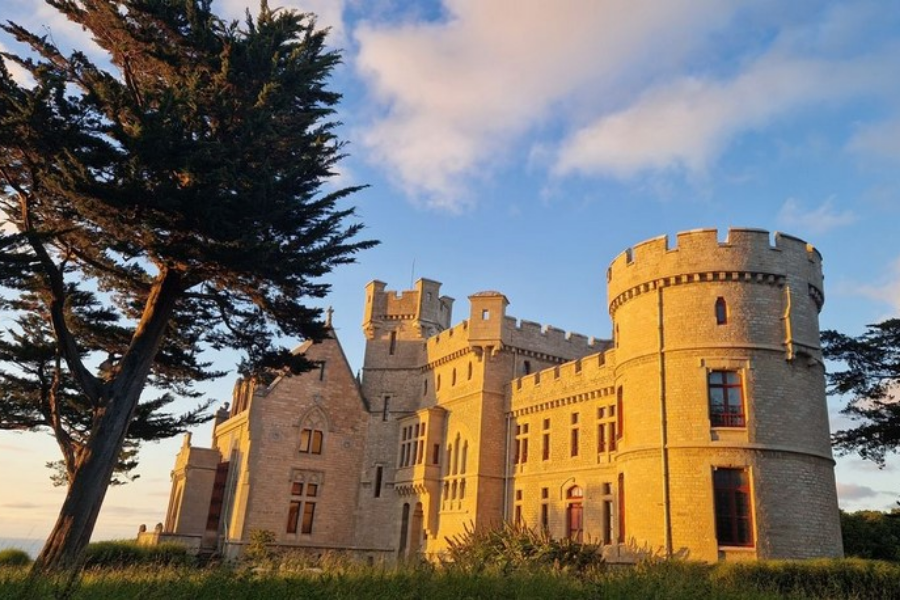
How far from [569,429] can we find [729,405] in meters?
7.54

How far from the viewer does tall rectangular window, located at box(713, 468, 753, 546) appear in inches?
650

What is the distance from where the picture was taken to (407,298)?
3447cm

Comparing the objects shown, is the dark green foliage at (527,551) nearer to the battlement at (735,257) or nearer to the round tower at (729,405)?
the round tower at (729,405)

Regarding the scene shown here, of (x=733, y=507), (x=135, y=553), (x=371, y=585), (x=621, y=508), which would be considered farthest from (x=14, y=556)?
(x=733, y=507)

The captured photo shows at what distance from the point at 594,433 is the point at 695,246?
7.74 metres

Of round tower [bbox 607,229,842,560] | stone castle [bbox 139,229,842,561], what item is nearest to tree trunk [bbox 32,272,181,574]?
stone castle [bbox 139,229,842,561]

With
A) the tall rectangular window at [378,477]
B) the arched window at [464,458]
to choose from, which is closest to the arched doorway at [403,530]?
the tall rectangular window at [378,477]

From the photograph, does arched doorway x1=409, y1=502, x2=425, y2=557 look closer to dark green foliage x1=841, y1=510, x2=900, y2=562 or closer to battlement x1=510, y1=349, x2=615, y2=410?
battlement x1=510, y1=349, x2=615, y2=410

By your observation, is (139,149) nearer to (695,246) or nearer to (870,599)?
(695,246)

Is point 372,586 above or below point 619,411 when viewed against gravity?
below

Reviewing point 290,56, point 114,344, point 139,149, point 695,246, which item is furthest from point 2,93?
point 695,246

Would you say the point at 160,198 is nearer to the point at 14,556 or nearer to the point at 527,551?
the point at 527,551

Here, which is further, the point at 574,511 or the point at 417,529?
the point at 417,529

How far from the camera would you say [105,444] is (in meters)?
13.9
